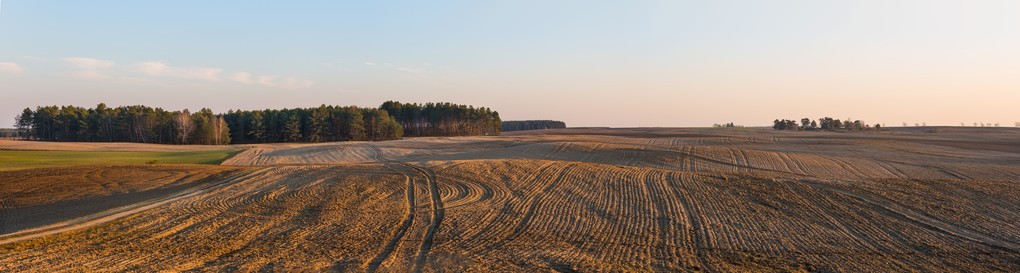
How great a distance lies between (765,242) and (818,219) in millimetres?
4018

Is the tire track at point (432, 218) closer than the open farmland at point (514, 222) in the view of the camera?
No

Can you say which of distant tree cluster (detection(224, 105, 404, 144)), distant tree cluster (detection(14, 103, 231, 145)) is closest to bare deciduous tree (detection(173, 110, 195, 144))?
distant tree cluster (detection(14, 103, 231, 145))

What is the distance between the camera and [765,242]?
11.9 meters

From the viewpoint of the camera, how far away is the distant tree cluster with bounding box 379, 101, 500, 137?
10912cm

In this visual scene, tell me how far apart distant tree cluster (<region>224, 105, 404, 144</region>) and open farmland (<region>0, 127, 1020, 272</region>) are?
197 ft

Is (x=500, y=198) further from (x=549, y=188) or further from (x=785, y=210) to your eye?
(x=785, y=210)

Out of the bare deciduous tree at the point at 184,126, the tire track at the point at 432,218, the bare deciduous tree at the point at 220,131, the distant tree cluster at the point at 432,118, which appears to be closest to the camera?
the tire track at the point at 432,218

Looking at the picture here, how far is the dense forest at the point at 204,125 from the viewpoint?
78688 millimetres

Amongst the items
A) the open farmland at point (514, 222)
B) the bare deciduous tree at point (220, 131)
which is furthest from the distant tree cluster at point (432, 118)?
the open farmland at point (514, 222)

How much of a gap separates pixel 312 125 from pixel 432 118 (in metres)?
29.4

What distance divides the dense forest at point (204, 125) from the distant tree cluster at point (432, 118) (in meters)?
15.9

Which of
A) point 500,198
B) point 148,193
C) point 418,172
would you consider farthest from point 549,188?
point 148,193

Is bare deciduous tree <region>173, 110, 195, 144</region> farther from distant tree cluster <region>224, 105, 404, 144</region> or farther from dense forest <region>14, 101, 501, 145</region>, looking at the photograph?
distant tree cluster <region>224, 105, 404, 144</region>

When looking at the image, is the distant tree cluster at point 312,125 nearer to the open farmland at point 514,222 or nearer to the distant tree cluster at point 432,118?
the distant tree cluster at point 432,118
